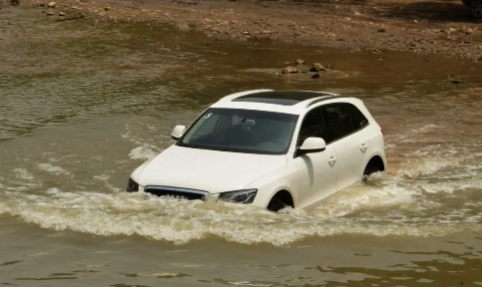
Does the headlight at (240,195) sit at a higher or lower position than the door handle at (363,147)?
lower

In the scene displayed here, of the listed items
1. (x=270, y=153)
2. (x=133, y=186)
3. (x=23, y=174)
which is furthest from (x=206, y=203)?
(x=23, y=174)

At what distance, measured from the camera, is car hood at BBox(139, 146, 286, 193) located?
1030 centimetres

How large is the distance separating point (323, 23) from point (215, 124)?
20175 millimetres

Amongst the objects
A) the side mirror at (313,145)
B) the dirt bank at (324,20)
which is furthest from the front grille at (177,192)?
the dirt bank at (324,20)

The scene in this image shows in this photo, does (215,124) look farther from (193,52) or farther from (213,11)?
(213,11)

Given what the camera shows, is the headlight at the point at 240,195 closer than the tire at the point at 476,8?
Yes

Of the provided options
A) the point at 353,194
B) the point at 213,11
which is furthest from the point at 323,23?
the point at 353,194

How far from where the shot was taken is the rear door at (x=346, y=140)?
11812 mm

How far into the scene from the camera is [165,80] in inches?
920

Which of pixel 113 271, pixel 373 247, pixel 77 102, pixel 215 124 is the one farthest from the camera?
pixel 77 102

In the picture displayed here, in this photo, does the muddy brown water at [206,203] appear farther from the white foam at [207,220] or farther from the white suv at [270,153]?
the white suv at [270,153]

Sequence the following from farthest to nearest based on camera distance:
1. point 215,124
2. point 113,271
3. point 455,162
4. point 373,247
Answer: point 455,162 < point 215,124 < point 373,247 < point 113,271

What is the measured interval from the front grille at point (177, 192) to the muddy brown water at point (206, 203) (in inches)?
3.9

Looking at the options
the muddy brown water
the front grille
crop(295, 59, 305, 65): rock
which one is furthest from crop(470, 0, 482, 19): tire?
the front grille
